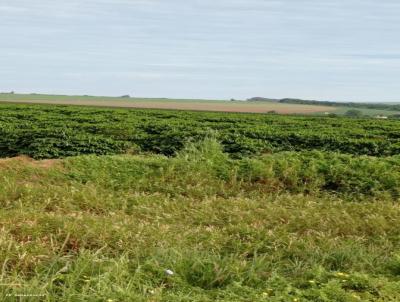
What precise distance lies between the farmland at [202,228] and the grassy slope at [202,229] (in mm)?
17

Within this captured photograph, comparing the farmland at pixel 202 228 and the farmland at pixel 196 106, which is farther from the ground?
the farmland at pixel 196 106

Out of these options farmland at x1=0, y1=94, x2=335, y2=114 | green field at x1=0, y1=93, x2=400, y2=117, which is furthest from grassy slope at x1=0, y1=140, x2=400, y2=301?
farmland at x1=0, y1=94, x2=335, y2=114

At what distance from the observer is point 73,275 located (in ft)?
13.2

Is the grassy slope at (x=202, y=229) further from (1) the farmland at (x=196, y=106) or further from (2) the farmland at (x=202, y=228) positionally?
(1) the farmland at (x=196, y=106)

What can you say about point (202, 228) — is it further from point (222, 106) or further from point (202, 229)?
point (222, 106)

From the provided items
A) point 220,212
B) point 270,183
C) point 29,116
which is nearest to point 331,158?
point 270,183

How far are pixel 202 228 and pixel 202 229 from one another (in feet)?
0.40

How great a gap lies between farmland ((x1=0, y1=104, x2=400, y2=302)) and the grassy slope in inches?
0.7

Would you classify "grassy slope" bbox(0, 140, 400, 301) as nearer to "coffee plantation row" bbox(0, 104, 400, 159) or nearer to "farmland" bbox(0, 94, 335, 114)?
"coffee plantation row" bbox(0, 104, 400, 159)

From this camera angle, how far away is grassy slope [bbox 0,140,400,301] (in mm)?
4031

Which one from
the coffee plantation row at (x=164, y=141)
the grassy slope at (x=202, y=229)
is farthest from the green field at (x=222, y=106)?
the grassy slope at (x=202, y=229)

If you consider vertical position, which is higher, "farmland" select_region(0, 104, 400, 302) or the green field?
the green field

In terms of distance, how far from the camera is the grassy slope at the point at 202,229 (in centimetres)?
403

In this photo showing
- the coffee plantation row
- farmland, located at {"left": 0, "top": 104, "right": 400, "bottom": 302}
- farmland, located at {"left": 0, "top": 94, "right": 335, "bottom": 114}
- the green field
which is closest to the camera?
farmland, located at {"left": 0, "top": 104, "right": 400, "bottom": 302}
